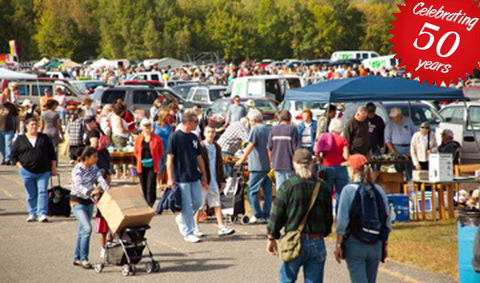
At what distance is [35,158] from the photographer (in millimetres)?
13969

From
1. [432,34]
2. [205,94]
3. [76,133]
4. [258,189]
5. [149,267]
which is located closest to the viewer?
[149,267]

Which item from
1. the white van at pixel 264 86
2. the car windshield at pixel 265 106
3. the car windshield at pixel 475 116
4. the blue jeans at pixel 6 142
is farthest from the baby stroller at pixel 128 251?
the white van at pixel 264 86

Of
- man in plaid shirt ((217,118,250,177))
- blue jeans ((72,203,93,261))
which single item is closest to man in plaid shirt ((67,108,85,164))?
man in plaid shirt ((217,118,250,177))

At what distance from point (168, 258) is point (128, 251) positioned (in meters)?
1.08

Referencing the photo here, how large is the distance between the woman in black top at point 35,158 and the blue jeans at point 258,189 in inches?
127

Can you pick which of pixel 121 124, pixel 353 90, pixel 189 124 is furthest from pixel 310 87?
pixel 189 124

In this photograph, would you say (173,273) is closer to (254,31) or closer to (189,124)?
(189,124)

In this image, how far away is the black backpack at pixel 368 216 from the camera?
7.50m

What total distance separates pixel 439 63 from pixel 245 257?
10.8 metres

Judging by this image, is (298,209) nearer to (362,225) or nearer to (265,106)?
(362,225)

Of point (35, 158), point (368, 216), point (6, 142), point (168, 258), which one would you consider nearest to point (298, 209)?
point (368, 216)

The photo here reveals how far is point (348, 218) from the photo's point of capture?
7551 millimetres

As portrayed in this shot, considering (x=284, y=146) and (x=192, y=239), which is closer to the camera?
(x=192, y=239)

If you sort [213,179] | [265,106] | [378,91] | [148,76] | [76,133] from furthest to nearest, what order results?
[148,76] → [265,106] → [76,133] → [378,91] → [213,179]
